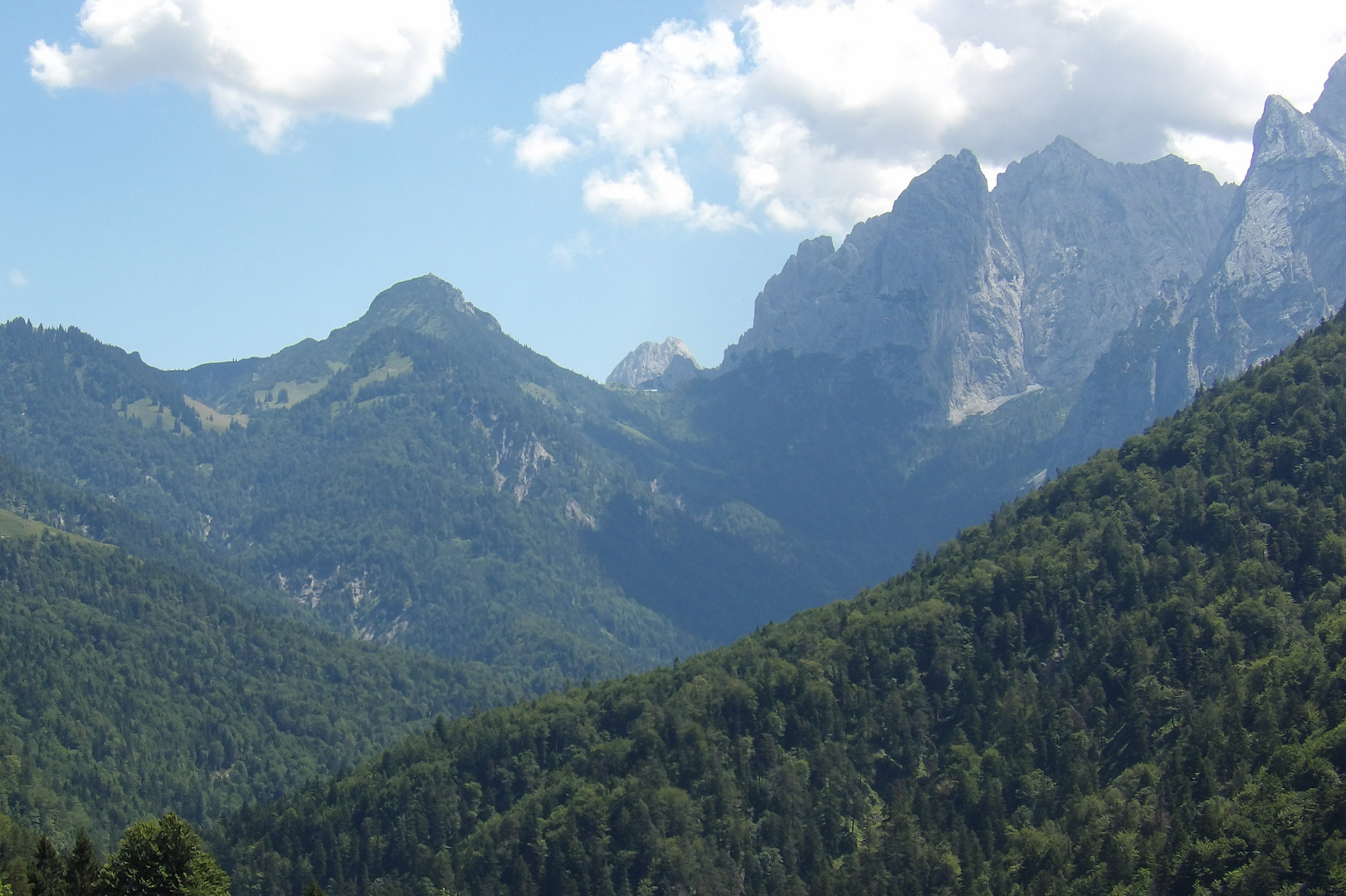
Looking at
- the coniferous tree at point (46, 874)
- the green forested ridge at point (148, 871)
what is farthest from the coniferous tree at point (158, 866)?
the coniferous tree at point (46, 874)

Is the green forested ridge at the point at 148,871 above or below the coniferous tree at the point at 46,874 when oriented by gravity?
above

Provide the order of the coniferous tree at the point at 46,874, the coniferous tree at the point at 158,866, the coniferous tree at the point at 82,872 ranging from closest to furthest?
the coniferous tree at the point at 158,866
the coniferous tree at the point at 82,872
the coniferous tree at the point at 46,874

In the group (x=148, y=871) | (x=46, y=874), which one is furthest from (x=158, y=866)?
(x=46, y=874)

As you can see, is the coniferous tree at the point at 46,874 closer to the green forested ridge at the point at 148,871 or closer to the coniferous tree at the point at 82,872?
the green forested ridge at the point at 148,871

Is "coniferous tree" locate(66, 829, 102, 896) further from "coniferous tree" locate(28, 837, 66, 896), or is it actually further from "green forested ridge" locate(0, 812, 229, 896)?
"coniferous tree" locate(28, 837, 66, 896)

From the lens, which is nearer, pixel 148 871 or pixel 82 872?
pixel 148 871

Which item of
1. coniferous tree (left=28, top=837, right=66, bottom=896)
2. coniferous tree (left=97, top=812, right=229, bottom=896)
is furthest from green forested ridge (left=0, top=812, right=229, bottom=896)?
coniferous tree (left=28, top=837, right=66, bottom=896)

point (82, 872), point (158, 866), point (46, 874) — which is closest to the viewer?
point (158, 866)

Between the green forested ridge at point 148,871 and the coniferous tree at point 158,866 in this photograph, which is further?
the green forested ridge at point 148,871

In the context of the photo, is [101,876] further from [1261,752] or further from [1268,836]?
[1261,752]

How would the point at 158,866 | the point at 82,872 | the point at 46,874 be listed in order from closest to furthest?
the point at 158,866 → the point at 82,872 → the point at 46,874

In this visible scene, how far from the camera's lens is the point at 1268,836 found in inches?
6619

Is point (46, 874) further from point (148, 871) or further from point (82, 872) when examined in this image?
point (148, 871)

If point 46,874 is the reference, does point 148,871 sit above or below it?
above
